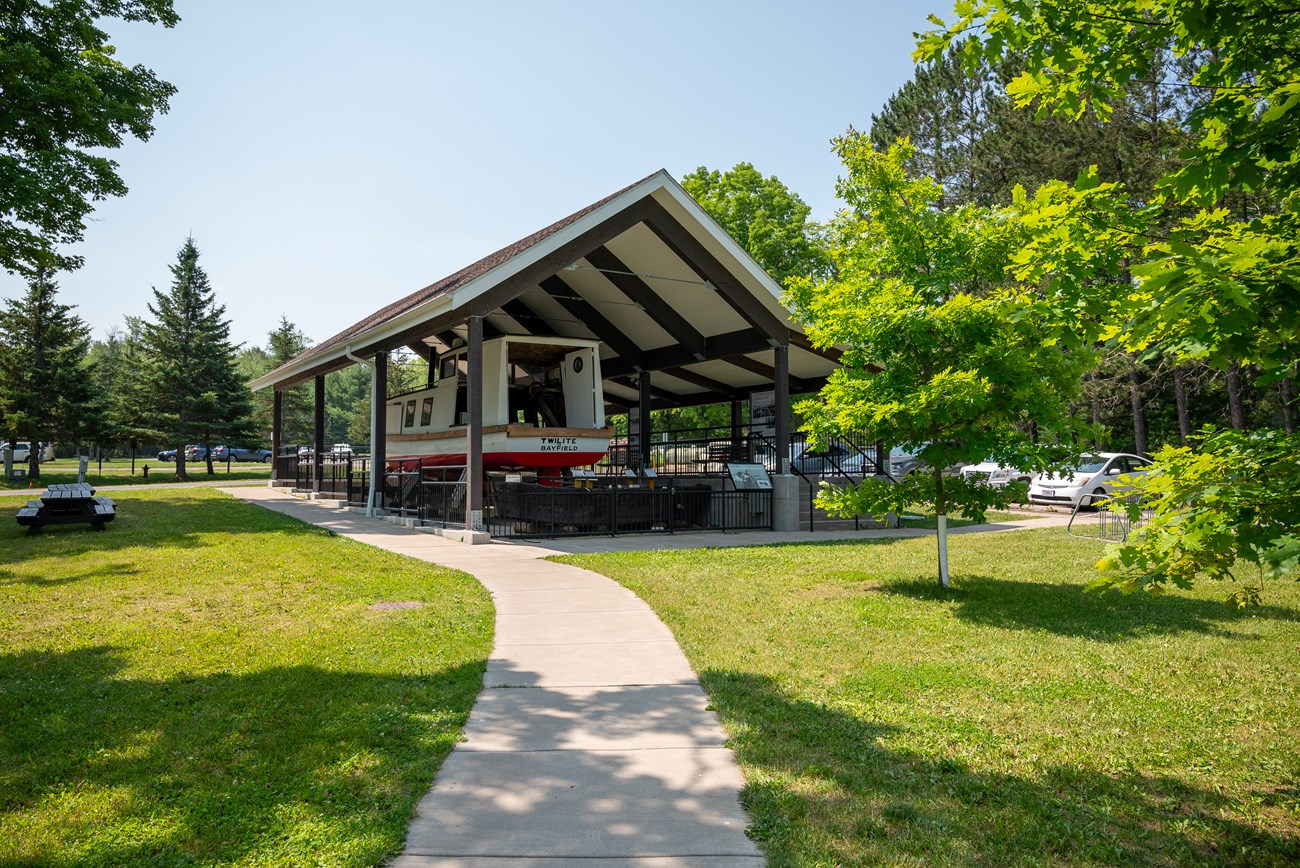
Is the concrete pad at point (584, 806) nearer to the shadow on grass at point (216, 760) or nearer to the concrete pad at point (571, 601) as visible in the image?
the shadow on grass at point (216, 760)

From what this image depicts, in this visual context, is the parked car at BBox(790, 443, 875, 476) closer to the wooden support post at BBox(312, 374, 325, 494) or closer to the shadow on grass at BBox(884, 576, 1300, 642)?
the shadow on grass at BBox(884, 576, 1300, 642)

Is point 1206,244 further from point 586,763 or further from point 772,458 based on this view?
point 772,458

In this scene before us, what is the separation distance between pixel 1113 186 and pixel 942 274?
4965 millimetres

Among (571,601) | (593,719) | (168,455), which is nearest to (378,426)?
(571,601)

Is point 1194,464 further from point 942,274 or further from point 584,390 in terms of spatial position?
point 584,390

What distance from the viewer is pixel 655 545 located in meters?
15.0

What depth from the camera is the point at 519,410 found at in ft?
72.3

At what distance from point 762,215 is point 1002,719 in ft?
120

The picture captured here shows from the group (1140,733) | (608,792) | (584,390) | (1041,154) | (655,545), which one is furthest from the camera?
(1041,154)

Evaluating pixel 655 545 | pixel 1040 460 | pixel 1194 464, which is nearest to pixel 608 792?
pixel 1194 464

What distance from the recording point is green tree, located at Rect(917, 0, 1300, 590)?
9.72 feet

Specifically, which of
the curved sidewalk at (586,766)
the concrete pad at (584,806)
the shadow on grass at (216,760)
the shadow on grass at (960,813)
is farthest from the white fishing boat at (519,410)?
the shadow on grass at (960,813)

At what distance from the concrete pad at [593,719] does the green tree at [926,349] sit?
4955mm

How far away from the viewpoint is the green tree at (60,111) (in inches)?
610
